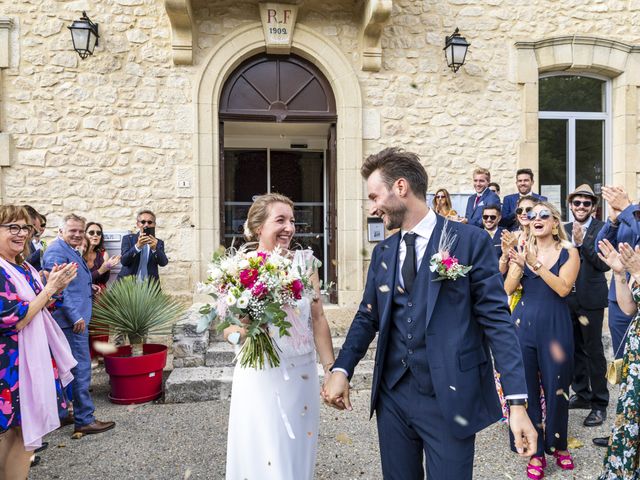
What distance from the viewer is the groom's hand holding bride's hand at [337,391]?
227 centimetres

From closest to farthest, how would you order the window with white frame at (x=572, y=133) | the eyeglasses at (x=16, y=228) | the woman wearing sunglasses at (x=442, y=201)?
1. the eyeglasses at (x=16, y=228)
2. the woman wearing sunglasses at (x=442, y=201)
3. the window with white frame at (x=572, y=133)

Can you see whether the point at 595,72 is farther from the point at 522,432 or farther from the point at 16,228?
the point at 16,228

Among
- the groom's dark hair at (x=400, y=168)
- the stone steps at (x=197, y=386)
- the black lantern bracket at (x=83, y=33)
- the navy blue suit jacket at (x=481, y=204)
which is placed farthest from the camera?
the black lantern bracket at (x=83, y=33)

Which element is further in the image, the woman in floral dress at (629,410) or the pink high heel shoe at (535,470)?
the pink high heel shoe at (535,470)

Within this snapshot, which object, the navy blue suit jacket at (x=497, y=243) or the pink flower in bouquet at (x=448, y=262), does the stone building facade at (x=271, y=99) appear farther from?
the pink flower in bouquet at (x=448, y=262)

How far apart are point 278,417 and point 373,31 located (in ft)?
20.5

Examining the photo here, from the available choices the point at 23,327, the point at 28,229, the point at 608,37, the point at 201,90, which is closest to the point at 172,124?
the point at 201,90

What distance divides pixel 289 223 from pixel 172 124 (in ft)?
16.5

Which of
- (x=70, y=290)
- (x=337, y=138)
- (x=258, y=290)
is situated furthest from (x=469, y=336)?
(x=337, y=138)

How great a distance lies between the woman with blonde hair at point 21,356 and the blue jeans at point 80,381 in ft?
3.85

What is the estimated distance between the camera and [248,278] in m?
2.48

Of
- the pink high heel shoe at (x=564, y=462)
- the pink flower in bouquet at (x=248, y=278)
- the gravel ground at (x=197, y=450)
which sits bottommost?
the gravel ground at (x=197, y=450)

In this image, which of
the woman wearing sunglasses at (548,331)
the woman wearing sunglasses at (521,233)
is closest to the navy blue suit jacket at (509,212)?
the woman wearing sunglasses at (521,233)

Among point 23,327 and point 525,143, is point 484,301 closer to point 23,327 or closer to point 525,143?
point 23,327
